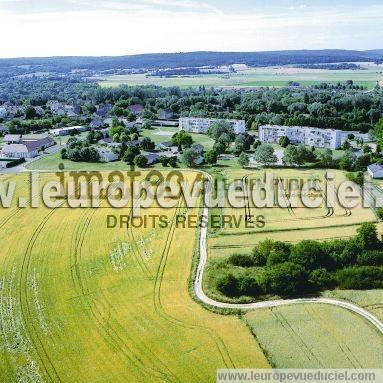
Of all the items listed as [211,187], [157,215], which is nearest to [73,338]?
[157,215]

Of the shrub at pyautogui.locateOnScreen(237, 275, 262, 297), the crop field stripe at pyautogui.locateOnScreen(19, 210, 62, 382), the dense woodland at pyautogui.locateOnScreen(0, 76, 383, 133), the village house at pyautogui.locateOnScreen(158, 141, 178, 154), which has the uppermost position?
the dense woodland at pyautogui.locateOnScreen(0, 76, 383, 133)

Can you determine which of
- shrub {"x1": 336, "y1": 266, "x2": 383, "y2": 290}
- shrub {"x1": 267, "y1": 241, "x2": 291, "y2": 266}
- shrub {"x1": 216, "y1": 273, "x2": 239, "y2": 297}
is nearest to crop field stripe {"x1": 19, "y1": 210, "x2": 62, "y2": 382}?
shrub {"x1": 216, "y1": 273, "x2": 239, "y2": 297}

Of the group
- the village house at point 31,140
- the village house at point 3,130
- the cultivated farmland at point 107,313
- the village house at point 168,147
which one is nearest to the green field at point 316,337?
the cultivated farmland at point 107,313

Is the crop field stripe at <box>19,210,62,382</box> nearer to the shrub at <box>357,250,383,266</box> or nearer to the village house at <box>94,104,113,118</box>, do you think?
the shrub at <box>357,250,383,266</box>

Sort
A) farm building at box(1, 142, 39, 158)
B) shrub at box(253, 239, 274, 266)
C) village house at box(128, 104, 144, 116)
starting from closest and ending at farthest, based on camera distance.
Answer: shrub at box(253, 239, 274, 266) → farm building at box(1, 142, 39, 158) → village house at box(128, 104, 144, 116)

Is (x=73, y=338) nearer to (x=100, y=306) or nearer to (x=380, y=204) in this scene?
(x=100, y=306)

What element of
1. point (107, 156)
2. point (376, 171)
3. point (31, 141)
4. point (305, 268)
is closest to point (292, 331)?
point (305, 268)

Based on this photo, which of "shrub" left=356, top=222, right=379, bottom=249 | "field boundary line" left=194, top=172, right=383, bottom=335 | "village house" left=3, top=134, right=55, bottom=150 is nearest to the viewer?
"field boundary line" left=194, top=172, right=383, bottom=335
